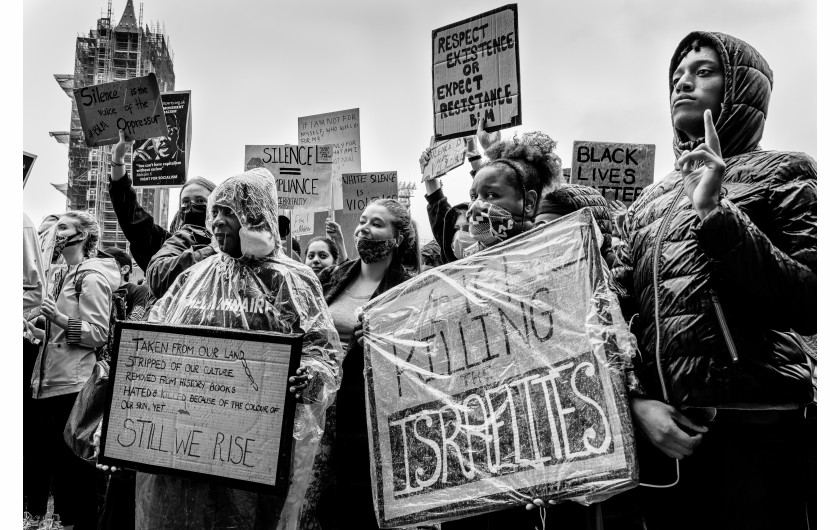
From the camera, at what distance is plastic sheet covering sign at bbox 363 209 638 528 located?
7.42ft

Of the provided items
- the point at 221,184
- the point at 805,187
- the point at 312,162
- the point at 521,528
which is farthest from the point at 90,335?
the point at 805,187

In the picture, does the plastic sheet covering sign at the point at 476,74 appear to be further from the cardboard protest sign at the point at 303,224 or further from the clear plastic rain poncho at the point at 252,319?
the cardboard protest sign at the point at 303,224

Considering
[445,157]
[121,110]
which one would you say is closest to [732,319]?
[445,157]

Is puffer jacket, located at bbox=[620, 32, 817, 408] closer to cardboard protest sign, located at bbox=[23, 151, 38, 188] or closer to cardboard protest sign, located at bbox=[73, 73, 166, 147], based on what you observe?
cardboard protest sign, located at bbox=[73, 73, 166, 147]

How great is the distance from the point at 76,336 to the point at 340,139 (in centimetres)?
415

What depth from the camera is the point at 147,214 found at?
4.65 metres

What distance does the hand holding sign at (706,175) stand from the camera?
205 centimetres

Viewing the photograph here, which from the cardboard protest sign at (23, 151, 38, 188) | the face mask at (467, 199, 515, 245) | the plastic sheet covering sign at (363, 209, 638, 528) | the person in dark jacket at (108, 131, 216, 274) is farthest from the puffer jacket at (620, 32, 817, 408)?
the cardboard protest sign at (23, 151, 38, 188)

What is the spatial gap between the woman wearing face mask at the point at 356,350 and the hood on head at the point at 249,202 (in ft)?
2.00

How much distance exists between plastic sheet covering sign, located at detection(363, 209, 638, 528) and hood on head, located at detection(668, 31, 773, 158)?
526mm

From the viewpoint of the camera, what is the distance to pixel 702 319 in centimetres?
215

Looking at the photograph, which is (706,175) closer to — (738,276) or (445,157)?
(738,276)

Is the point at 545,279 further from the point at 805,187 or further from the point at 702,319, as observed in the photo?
the point at 805,187

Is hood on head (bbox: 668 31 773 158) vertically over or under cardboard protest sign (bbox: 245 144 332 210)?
under
